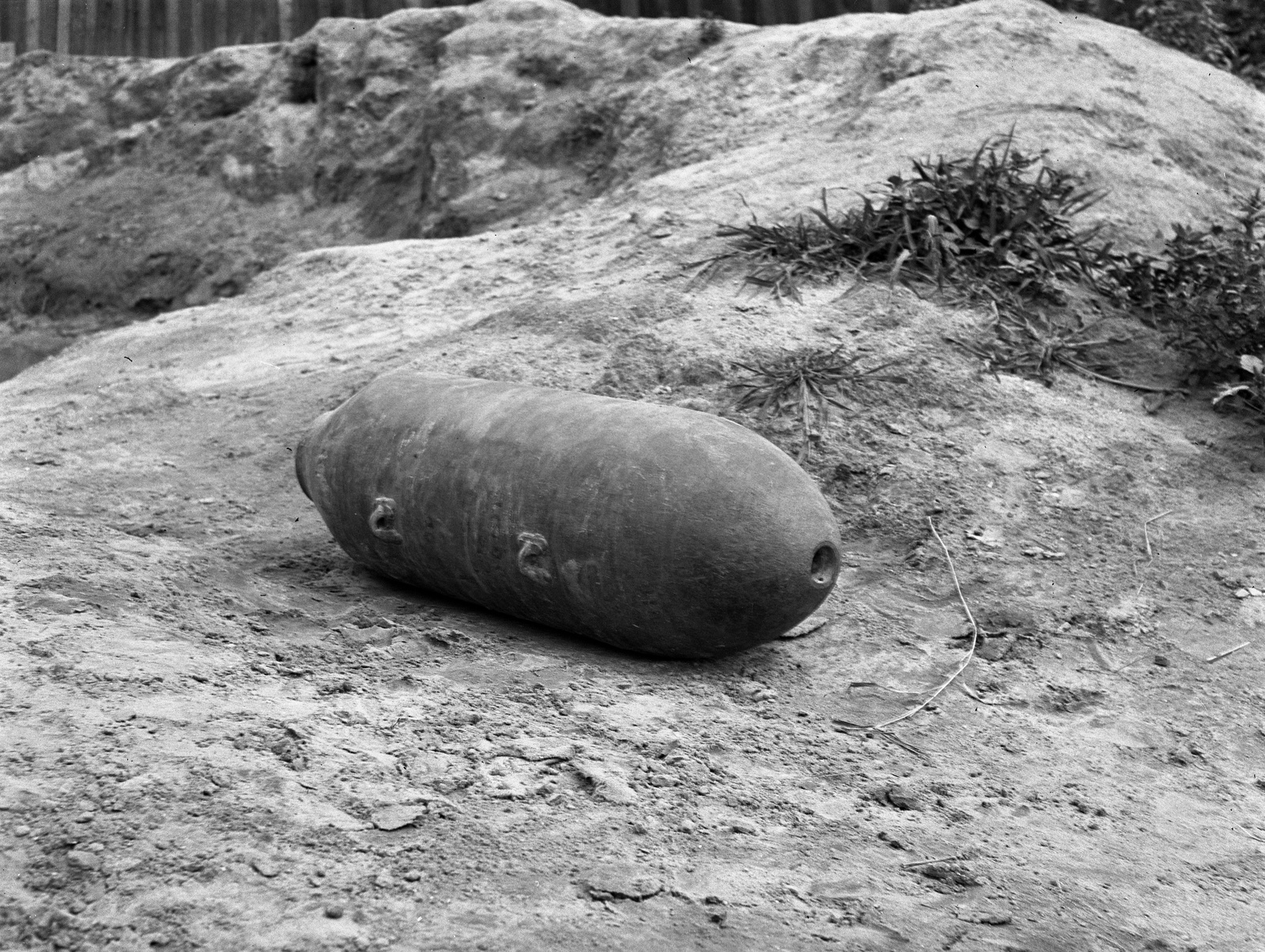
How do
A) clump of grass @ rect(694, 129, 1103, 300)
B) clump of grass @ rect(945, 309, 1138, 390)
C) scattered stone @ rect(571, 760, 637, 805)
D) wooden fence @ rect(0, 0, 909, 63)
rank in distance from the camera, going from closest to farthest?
scattered stone @ rect(571, 760, 637, 805) < clump of grass @ rect(945, 309, 1138, 390) < clump of grass @ rect(694, 129, 1103, 300) < wooden fence @ rect(0, 0, 909, 63)

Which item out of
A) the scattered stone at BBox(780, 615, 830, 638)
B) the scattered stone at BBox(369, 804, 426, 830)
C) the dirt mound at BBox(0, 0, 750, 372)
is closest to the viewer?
the scattered stone at BBox(369, 804, 426, 830)

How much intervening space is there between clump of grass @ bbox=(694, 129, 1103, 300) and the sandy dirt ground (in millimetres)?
210

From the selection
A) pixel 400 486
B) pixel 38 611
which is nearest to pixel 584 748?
pixel 400 486

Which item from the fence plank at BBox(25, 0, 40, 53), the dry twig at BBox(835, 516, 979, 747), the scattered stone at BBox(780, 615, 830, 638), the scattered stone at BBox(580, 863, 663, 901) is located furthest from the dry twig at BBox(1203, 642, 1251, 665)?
the fence plank at BBox(25, 0, 40, 53)

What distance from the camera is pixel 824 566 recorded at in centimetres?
365

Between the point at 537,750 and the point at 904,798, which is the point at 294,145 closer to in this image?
the point at 537,750

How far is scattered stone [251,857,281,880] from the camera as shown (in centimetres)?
239

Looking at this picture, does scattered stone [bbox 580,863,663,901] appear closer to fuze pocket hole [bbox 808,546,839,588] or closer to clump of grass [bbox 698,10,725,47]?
fuze pocket hole [bbox 808,546,839,588]

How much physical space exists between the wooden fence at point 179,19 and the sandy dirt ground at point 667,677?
506cm

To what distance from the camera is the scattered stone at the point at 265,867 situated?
2.39m

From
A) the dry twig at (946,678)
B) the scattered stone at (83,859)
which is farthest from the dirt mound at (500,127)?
the scattered stone at (83,859)

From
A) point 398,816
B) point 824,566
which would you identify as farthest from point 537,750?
point 824,566

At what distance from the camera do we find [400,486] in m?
4.04

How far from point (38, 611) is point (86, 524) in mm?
1127
